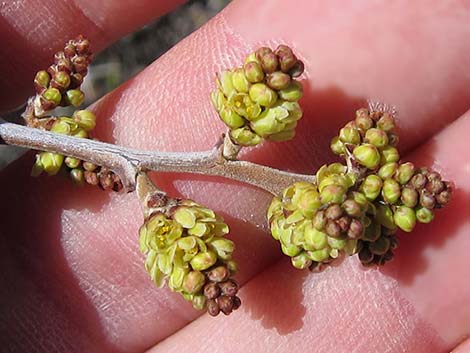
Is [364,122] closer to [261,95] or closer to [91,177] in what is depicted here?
[261,95]

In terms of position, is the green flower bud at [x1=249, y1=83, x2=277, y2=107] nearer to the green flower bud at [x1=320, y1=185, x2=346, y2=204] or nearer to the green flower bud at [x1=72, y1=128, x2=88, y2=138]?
the green flower bud at [x1=320, y1=185, x2=346, y2=204]

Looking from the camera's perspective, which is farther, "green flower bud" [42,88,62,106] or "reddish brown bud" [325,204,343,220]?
"green flower bud" [42,88,62,106]

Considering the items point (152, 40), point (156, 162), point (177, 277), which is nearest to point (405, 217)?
point (177, 277)

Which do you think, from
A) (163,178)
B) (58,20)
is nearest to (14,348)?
(163,178)

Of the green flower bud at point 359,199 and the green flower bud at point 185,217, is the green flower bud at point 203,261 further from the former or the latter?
the green flower bud at point 359,199

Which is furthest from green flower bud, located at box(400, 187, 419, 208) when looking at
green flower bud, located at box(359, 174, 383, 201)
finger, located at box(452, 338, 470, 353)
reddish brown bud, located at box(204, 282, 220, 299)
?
finger, located at box(452, 338, 470, 353)

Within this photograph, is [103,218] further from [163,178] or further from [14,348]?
[14,348]

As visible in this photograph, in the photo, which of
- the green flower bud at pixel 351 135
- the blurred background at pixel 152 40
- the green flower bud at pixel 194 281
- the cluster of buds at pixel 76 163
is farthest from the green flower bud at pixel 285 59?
the blurred background at pixel 152 40
